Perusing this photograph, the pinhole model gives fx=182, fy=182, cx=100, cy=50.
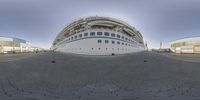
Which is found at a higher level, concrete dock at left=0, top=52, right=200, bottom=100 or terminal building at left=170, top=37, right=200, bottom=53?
terminal building at left=170, top=37, right=200, bottom=53

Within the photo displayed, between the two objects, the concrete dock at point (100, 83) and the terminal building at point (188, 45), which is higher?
the terminal building at point (188, 45)

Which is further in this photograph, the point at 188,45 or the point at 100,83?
the point at 188,45

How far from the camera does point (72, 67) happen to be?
746 inches

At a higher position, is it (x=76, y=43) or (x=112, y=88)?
(x=76, y=43)

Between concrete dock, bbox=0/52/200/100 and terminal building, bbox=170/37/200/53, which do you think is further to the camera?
terminal building, bbox=170/37/200/53

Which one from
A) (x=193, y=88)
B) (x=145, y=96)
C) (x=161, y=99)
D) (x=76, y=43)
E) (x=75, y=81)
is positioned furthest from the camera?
(x=76, y=43)

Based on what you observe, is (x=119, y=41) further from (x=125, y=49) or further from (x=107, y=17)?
(x=107, y=17)

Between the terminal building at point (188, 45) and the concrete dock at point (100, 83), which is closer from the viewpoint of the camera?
the concrete dock at point (100, 83)

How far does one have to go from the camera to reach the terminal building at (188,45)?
95.7 meters

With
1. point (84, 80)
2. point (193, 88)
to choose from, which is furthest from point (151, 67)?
point (84, 80)

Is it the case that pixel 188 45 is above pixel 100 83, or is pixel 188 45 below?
above

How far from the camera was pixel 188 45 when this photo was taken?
4065 inches

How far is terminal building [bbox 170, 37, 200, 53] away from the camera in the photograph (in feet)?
314

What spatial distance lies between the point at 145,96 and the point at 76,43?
28.9 m
